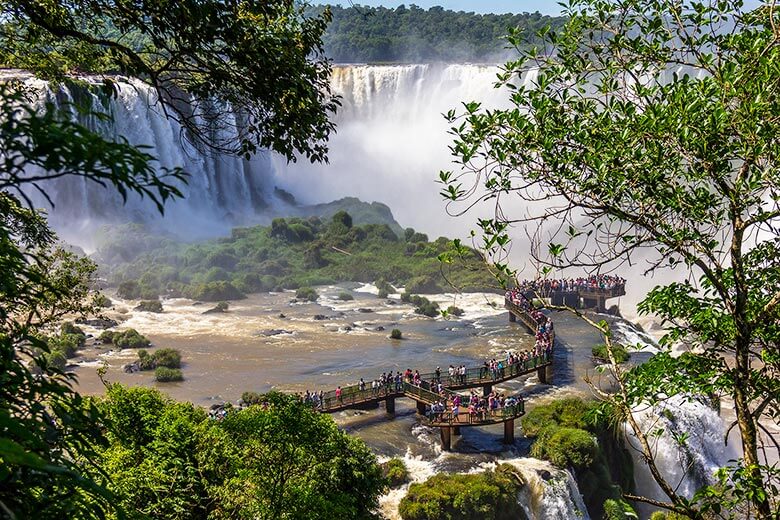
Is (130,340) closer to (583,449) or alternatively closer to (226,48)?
(583,449)

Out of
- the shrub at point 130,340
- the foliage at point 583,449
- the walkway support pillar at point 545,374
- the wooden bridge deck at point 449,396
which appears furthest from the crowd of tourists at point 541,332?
the shrub at point 130,340

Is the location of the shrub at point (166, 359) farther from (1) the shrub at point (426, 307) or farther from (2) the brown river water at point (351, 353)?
(1) the shrub at point (426, 307)

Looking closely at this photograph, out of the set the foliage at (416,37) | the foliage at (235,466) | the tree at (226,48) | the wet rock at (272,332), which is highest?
the foliage at (416,37)

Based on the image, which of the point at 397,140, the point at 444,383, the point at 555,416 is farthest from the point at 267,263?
the point at 555,416

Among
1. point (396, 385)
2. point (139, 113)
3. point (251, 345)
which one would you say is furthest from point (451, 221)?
point (396, 385)

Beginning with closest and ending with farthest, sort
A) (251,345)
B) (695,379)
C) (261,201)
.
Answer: (695,379) < (251,345) < (261,201)

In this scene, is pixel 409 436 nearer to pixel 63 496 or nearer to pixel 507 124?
pixel 507 124
